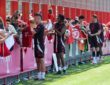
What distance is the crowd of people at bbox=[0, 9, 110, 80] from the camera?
54.3 ft

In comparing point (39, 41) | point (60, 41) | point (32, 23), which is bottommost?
point (60, 41)

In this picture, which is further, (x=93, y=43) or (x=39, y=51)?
(x=93, y=43)

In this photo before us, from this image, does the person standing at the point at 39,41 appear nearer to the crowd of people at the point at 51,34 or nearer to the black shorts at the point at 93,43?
the crowd of people at the point at 51,34

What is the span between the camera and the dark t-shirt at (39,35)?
672 inches

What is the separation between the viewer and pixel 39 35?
17156mm

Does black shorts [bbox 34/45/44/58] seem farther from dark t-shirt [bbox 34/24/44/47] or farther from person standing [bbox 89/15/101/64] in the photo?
person standing [bbox 89/15/101/64]

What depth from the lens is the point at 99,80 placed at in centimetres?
1714

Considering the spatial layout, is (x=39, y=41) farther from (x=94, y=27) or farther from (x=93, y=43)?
(x=93, y=43)

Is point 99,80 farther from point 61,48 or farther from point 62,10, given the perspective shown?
point 62,10

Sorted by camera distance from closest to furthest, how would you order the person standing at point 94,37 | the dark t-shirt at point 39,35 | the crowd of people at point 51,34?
the crowd of people at point 51,34 < the dark t-shirt at point 39,35 < the person standing at point 94,37

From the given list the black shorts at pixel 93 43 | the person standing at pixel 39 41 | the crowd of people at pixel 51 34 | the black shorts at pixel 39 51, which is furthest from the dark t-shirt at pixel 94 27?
the black shorts at pixel 39 51

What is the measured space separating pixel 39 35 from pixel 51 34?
2.38m

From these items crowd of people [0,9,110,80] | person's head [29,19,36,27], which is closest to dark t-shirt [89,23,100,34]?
crowd of people [0,9,110,80]

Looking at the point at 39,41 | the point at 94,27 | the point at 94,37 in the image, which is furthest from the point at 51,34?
the point at 94,37
